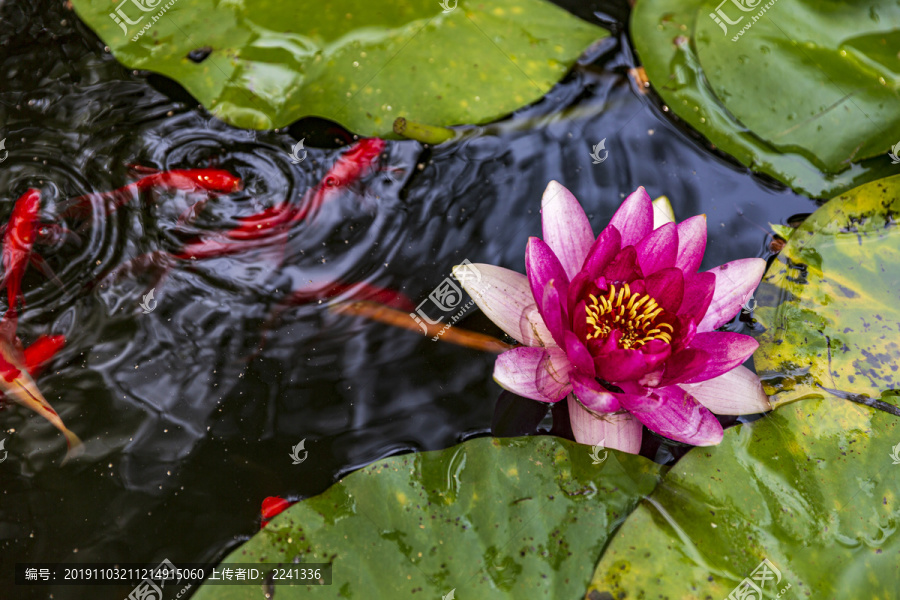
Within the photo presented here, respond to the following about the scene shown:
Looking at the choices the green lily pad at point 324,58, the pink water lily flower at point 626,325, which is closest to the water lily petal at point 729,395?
the pink water lily flower at point 626,325

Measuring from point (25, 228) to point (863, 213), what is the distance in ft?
12.5

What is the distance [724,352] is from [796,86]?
1.39 meters

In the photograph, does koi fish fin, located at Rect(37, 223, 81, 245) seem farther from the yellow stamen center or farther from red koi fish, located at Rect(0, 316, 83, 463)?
the yellow stamen center

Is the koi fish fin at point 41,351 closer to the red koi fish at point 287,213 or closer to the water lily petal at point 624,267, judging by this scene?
the red koi fish at point 287,213

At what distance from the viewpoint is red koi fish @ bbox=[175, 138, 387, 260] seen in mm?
2527

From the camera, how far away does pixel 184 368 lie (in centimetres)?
233

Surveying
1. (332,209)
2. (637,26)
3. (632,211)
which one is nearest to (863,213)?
(632,211)

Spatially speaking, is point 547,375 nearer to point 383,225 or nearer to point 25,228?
point 383,225

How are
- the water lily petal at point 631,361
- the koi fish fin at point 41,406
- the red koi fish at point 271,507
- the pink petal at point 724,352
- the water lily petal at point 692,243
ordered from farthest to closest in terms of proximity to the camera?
the koi fish fin at point 41,406 → the red koi fish at point 271,507 → the water lily petal at point 692,243 → the pink petal at point 724,352 → the water lily petal at point 631,361

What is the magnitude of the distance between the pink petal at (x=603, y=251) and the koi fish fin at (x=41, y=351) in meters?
2.28

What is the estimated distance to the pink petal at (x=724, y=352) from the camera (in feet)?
6.03

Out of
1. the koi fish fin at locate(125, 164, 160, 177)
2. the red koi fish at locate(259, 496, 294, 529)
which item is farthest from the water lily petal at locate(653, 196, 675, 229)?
the koi fish fin at locate(125, 164, 160, 177)

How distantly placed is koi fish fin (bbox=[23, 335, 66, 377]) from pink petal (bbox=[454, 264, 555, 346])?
1830mm

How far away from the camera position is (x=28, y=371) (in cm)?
229
